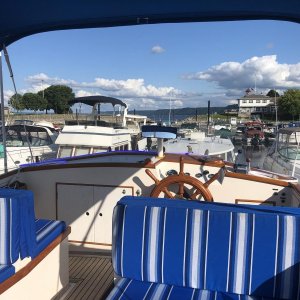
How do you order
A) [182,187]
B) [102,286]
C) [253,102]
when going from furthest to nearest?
[253,102] → [182,187] → [102,286]

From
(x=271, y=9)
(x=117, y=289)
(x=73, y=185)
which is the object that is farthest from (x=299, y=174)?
(x=117, y=289)

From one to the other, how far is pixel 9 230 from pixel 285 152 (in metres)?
6.58

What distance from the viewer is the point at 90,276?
9.73 feet

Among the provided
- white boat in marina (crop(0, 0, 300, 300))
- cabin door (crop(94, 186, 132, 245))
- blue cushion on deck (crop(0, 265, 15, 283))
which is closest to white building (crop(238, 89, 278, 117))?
cabin door (crop(94, 186, 132, 245))

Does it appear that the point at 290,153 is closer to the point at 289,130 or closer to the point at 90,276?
the point at 289,130

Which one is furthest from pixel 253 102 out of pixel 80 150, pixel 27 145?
pixel 80 150

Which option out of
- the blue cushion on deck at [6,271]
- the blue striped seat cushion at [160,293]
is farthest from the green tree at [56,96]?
Answer: the blue striped seat cushion at [160,293]

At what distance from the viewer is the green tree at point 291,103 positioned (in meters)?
57.2

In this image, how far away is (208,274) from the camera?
2.03 meters

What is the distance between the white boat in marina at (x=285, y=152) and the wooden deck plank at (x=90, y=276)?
4.59 meters

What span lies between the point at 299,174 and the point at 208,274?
4.93 m

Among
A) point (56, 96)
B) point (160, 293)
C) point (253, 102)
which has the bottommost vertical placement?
point (160, 293)

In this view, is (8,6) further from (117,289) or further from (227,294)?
(227,294)

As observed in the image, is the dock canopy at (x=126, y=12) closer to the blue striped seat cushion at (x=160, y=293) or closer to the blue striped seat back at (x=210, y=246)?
the blue striped seat back at (x=210, y=246)
